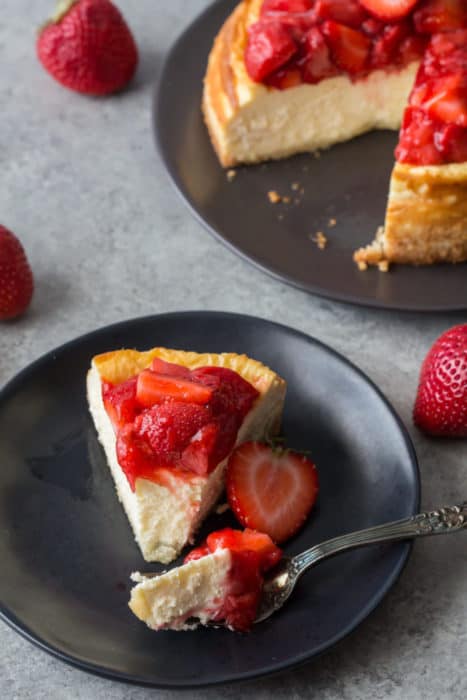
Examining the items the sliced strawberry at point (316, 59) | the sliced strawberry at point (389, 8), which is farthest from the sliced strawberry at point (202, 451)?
the sliced strawberry at point (389, 8)

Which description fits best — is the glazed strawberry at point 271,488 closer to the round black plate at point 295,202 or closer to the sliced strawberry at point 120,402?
the sliced strawberry at point 120,402

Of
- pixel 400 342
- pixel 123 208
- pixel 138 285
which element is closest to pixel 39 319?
pixel 138 285

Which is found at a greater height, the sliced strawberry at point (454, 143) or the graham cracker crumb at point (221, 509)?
the sliced strawberry at point (454, 143)

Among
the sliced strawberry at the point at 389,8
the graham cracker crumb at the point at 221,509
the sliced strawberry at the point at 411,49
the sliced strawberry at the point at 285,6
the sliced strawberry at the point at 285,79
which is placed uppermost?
the sliced strawberry at the point at 285,6

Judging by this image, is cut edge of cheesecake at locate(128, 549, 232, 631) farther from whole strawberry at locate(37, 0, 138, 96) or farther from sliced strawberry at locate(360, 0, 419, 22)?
whole strawberry at locate(37, 0, 138, 96)

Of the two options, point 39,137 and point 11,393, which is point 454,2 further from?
point 11,393

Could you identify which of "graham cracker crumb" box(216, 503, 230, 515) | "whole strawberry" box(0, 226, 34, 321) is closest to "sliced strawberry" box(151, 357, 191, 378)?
"graham cracker crumb" box(216, 503, 230, 515)

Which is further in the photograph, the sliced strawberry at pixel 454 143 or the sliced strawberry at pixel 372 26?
the sliced strawberry at pixel 372 26
